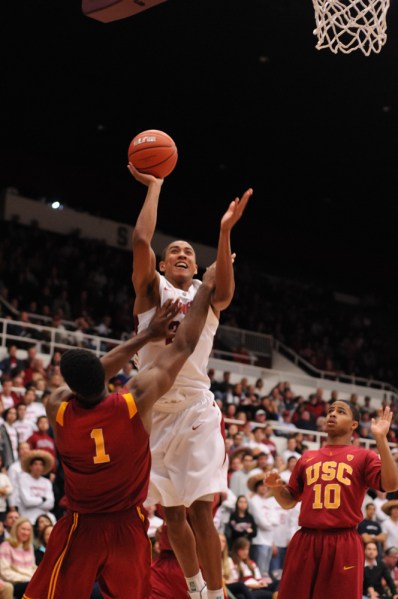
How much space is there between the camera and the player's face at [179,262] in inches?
247

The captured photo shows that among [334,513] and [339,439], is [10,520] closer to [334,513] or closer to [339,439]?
[339,439]

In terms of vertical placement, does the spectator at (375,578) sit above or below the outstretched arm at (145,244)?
below

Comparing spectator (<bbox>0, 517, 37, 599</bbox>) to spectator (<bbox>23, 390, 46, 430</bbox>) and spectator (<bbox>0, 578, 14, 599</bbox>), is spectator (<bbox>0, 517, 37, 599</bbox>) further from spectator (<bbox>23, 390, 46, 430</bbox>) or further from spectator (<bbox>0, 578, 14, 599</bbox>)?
spectator (<bbox>23, 390, 46, 430</bbox>)

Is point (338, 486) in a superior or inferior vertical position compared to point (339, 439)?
inferior

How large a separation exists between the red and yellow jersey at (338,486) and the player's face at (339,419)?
0.47ft

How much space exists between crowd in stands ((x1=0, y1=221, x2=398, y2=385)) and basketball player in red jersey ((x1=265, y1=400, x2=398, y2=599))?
438 inches

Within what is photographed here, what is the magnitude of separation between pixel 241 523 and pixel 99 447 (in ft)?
26.0

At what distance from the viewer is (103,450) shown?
488 centimetres

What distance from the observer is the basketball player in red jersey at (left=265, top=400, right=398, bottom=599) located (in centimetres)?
638

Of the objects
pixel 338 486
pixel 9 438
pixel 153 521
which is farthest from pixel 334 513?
pixel 9 438

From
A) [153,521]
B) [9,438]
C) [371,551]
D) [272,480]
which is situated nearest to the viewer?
[272,480]

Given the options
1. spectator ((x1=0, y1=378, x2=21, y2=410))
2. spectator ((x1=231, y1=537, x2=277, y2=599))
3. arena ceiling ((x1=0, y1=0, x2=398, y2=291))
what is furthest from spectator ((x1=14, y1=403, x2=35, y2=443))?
arena ceiling ((x1=0, y1=0, x2=398, y2=291))

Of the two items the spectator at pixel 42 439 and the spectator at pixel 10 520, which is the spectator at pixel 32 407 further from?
the spectator at pixel 10 520

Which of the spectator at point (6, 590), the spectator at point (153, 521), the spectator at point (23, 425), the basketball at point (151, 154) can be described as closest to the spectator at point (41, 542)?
the spectator at point (6, 590)
